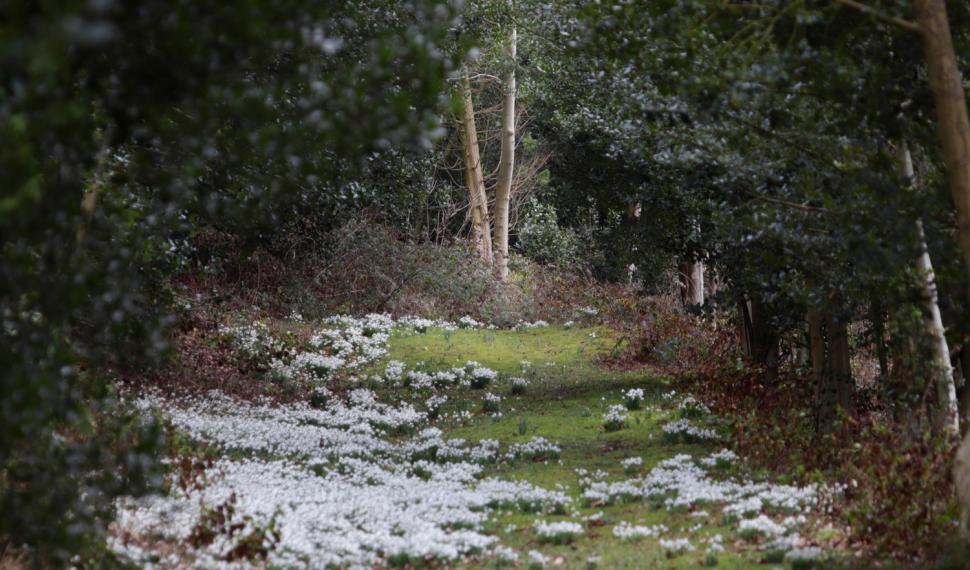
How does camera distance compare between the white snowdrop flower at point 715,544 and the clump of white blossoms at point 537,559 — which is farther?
the white snowdrop flower at point 715,544

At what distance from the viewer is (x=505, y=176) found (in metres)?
35.9

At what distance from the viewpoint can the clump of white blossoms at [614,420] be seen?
16656 mm

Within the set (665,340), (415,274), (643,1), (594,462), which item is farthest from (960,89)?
(415,274)

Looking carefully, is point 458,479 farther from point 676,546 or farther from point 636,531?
point 676,546

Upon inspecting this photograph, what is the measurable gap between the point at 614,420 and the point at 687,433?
181 cm

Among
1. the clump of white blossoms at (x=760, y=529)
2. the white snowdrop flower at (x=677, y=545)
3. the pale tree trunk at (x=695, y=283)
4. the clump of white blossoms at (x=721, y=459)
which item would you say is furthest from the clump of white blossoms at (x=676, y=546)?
the pale tree trunk at (x=695, y=283)

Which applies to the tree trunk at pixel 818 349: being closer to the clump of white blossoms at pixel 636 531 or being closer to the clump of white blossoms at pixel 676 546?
the clump of white blossoms at pixel 636 531

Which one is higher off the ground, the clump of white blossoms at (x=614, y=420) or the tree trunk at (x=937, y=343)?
the tree trunk at (x=937, y=343)

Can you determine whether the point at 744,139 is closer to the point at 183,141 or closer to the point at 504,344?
the point at 183,141

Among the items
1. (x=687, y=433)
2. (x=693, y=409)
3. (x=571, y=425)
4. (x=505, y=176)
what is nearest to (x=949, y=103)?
(x=687, y=433)

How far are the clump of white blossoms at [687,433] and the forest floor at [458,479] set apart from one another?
4 centimetres

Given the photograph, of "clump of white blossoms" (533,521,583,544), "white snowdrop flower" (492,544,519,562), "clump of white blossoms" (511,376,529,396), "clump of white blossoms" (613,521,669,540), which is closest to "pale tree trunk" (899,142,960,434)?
"clump of white blossoms" (613,521,669,540)

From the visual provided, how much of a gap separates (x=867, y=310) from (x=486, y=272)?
20262 mm

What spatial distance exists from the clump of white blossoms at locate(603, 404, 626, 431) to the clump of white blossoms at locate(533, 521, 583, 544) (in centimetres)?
627
